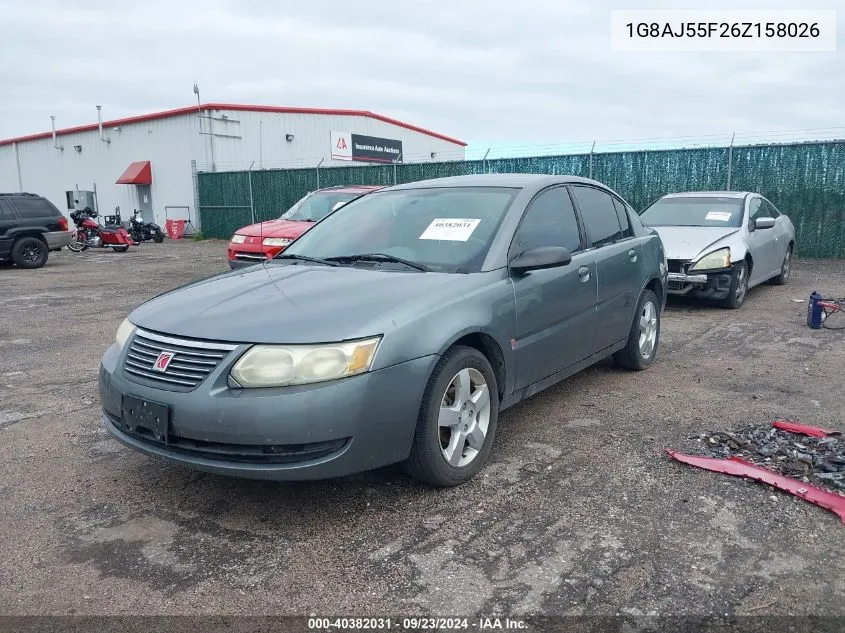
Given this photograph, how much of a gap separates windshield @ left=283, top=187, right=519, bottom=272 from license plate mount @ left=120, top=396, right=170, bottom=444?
5.06ft

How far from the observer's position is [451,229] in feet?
13.9

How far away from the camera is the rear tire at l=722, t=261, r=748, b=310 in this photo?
8.69 metres

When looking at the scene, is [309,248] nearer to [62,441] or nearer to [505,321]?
[505,321]

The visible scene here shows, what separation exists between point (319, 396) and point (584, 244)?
259 cm

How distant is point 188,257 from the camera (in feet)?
59.7

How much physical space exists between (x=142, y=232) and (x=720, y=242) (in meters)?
19.8

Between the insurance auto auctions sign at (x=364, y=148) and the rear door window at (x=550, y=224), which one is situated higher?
the insurance auto auctions sign at (x=364, y=148)

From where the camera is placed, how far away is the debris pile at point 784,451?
12.0 feet

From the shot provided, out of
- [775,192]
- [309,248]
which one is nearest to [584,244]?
[309,248]

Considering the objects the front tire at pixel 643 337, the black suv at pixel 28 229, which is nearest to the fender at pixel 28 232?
the black suv at pixel 28 229

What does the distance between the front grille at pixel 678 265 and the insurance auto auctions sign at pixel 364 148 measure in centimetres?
2400

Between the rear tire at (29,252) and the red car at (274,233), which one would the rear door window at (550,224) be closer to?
the red car at (274,233)

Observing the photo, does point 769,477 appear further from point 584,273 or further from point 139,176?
point 139,176

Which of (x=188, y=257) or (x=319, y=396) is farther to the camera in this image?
(x=188, y=257)
